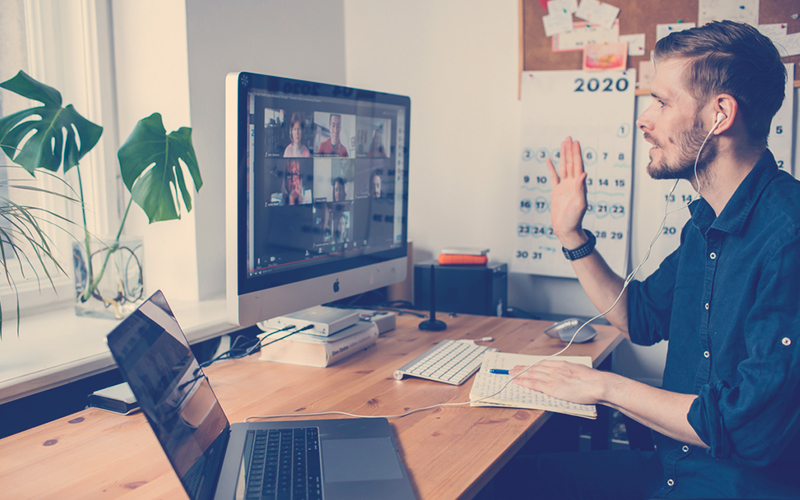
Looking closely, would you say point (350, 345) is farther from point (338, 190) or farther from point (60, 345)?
point (60, 345)

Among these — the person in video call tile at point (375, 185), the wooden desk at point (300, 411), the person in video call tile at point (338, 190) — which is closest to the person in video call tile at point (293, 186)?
the person in video call tile at point (338, 190)

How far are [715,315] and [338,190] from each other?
0.81 meters

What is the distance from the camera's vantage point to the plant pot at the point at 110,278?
1.44 m

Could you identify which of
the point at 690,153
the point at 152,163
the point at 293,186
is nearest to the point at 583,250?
the point at 690,153

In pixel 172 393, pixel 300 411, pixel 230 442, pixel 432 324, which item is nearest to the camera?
pixel 172 393

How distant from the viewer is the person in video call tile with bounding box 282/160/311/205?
119 cm

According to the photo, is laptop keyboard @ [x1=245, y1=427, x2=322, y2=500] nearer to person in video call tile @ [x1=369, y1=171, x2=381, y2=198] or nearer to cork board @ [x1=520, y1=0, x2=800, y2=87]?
person in video call tile @ [x1=369, y1=171, x2=381, y2=198]

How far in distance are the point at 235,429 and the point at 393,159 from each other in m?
0.83

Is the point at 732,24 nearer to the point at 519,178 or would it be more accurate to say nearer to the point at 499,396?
the point at 499,396

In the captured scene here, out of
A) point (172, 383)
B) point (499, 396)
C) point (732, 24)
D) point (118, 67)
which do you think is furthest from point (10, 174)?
point (732, 24)

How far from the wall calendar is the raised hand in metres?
0.60

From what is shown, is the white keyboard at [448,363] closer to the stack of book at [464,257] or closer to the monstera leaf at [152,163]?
the stack of book at [464,257]

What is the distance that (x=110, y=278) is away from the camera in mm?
1469

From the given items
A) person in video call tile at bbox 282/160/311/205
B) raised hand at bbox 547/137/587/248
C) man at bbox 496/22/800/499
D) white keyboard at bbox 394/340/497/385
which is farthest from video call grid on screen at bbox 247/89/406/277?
man at bbox 496/22/800/499
